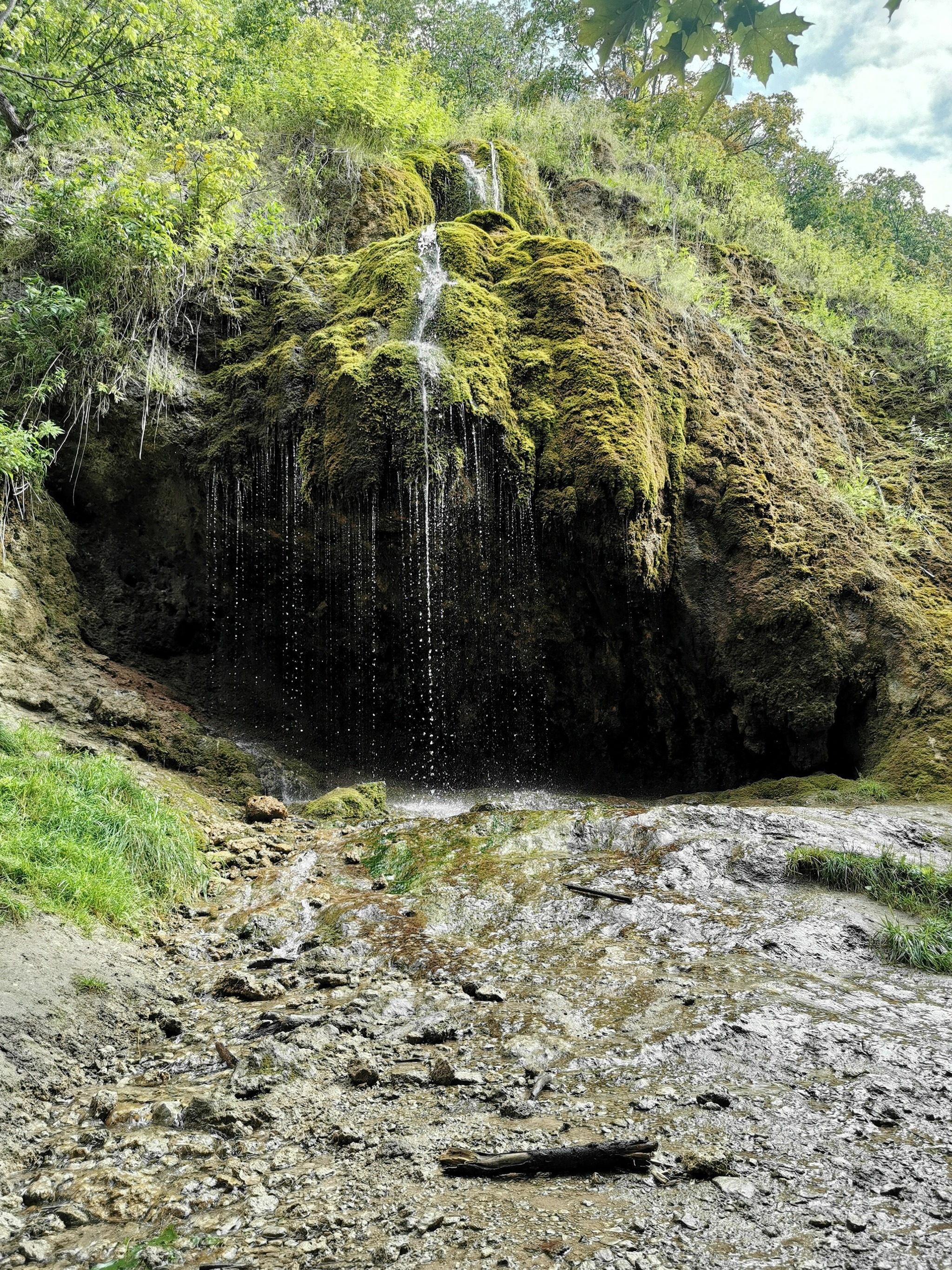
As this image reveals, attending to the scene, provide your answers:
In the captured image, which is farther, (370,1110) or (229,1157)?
(370,1110)

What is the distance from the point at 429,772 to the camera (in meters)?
10.2

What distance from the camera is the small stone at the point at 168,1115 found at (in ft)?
8.94

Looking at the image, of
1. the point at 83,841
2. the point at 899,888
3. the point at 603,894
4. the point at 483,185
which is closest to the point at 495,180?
the point at 483,185

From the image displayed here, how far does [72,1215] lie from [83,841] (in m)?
3.06

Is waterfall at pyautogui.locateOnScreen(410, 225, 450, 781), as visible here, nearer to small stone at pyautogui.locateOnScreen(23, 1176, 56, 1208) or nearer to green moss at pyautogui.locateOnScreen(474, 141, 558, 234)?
green moss at pyautogui.locateOnScreen(474, 141, 558, 234)

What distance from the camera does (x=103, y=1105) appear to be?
2852mm

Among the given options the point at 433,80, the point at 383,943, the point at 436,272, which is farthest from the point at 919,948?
the point at 433,80

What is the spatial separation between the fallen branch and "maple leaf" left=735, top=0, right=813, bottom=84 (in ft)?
14.4

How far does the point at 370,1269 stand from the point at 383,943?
2.65 metres

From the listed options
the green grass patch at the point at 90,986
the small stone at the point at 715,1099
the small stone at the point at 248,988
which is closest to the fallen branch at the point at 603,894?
the small stone at the point at 248,988

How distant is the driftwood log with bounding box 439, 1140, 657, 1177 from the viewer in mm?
2242

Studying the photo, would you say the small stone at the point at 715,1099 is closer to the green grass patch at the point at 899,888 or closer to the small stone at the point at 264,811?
the green grass patch at the point at 899,888

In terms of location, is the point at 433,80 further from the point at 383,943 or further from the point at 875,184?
the point at 875,184

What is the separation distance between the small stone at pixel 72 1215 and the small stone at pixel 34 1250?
10 cm
